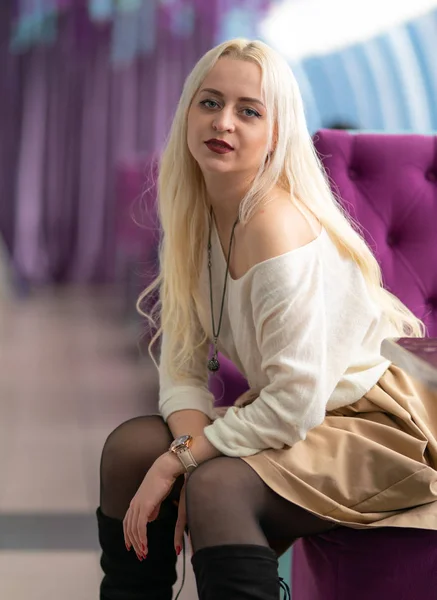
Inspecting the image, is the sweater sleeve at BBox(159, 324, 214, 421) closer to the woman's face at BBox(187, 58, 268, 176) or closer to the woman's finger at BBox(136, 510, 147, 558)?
the woman's finger at BBox(136, 510, 147, 558)

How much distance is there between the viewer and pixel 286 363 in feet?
3.77

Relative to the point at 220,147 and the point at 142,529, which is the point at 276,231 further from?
the point at 142,529

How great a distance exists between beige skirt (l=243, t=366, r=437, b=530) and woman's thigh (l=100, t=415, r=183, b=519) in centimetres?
20

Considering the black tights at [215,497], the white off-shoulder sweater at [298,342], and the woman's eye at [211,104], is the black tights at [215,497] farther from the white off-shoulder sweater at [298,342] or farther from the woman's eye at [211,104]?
the woman's eye at [211,104]

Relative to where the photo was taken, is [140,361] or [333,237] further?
[140,361]

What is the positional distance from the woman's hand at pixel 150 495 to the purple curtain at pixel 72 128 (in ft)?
18.7

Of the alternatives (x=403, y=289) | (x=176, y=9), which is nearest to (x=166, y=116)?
(x=176, y=9)

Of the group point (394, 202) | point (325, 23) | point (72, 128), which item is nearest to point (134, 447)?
point (394, 202)

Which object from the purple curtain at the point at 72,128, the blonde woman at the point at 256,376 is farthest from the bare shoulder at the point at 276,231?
the purple curtain at the point at 72,128

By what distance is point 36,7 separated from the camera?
657cm

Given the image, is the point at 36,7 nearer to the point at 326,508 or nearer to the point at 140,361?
the point at 140,361

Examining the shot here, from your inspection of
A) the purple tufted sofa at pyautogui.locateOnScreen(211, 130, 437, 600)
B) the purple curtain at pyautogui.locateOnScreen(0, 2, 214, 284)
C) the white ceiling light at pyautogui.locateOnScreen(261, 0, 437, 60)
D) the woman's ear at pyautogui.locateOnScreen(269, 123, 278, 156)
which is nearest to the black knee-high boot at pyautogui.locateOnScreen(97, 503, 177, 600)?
the purple tufted sofa at pyautogui.locateOnScreen(211, 130, 437, 600)

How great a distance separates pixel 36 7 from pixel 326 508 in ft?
20.3

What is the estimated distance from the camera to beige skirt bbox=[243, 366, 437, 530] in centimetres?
115
